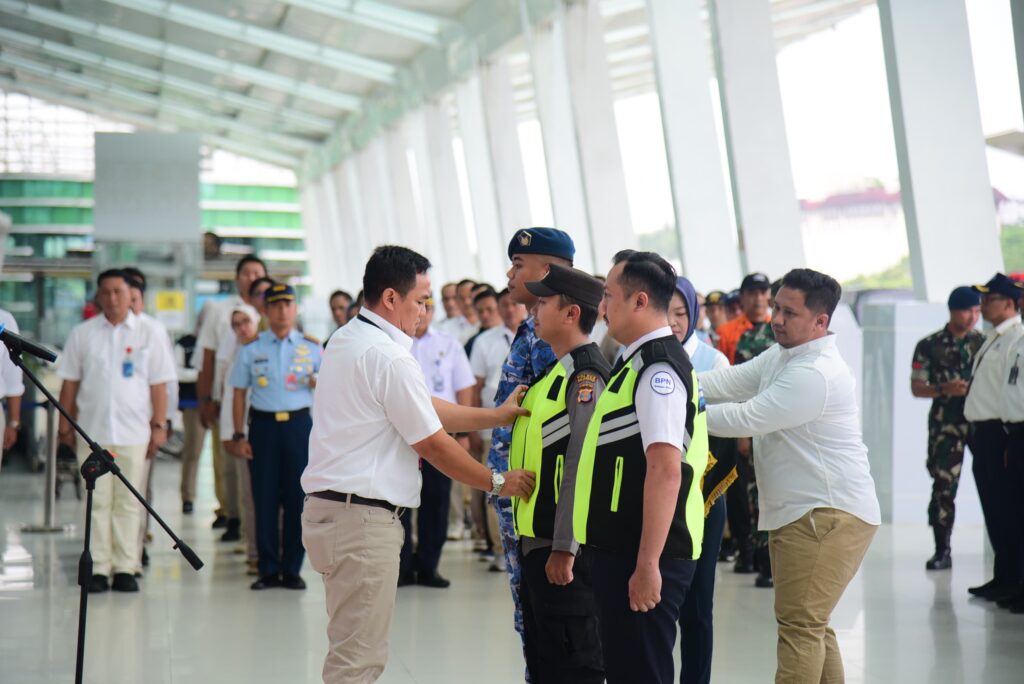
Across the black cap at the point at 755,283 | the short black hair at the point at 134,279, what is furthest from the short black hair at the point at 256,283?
the black cap at the point at 755,283

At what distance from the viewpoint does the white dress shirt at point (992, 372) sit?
5625 millimetres

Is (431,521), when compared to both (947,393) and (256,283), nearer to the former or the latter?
(256,283)

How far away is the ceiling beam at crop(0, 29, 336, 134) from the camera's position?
21.2 metres

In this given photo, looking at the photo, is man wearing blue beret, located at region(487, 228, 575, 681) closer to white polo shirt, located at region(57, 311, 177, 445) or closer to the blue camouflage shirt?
the blue camouflage shirt

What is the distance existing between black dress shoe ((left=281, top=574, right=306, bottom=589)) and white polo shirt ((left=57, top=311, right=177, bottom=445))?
1.08 m

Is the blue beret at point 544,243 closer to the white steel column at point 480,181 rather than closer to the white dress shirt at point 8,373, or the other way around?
the white dress shirt at point 8,373

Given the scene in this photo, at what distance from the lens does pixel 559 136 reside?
12562mm

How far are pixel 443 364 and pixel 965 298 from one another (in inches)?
120

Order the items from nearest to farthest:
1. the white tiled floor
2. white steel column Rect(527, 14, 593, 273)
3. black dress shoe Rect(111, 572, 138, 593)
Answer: the white tiled floor, black dress shoe Rect(111, 572, 138, 593), white steel column Rect(527, 14, 593, 273)

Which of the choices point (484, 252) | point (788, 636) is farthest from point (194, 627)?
point (484, 252)

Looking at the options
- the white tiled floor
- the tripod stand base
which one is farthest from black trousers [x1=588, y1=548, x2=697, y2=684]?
the tripod stand base

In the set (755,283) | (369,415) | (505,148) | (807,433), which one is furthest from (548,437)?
(505,148)

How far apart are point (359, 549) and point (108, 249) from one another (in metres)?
11.4

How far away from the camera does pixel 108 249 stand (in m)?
13.4
